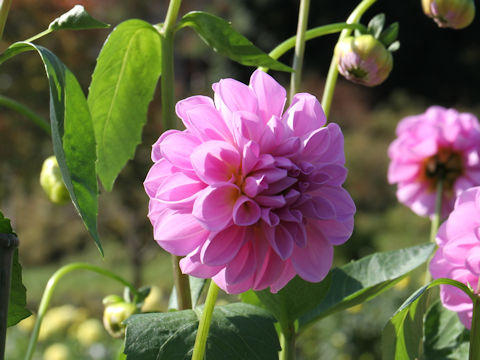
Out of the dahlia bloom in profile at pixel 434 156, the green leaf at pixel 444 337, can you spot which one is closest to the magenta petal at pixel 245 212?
the green leaf at pixel 444 337

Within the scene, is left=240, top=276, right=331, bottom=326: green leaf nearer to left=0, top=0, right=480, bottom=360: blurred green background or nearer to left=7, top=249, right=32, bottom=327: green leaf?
left=7, top=249, right=32, bottom=327: green leaf

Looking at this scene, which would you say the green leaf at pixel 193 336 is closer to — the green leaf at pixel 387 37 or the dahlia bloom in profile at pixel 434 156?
the green leaf at pixel 387 37

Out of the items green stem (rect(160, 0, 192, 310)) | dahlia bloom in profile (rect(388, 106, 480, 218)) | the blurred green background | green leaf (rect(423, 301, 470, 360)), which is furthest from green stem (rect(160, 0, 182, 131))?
the blurred green background

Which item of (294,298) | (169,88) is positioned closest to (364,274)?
(294,298)

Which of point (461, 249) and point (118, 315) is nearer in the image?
point (461, 249)

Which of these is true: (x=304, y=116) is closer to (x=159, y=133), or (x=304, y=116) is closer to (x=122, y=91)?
(x=122, y=91)
